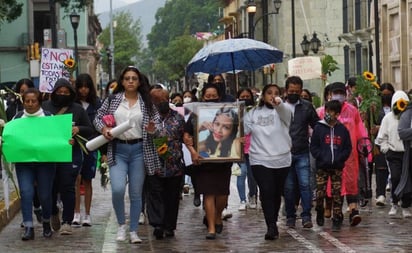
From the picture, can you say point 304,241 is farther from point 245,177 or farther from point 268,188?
point 245,177

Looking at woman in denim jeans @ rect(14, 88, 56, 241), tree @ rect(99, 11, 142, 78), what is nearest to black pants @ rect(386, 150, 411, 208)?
woman in denim jeans @ rect(14, 88, 56, 241)

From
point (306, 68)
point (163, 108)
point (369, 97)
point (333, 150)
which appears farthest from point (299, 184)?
point (306, 68)

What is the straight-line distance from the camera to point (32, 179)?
13.2 metres

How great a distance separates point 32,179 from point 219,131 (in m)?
2.19

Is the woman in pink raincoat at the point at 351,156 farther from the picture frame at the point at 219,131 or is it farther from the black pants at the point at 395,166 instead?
the picture frame at the point at 219,131

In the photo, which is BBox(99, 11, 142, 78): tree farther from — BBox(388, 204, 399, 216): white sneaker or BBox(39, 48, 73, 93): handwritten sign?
BBox(388, 204, 399, 216): white sneaker

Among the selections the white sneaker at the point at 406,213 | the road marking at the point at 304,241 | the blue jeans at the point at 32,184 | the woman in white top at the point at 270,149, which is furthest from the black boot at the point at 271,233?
the white sneaker at the point at 406,213

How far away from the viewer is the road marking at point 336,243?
12.0 m

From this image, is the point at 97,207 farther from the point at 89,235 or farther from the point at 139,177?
the point at 139,177

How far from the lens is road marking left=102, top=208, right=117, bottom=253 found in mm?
12336

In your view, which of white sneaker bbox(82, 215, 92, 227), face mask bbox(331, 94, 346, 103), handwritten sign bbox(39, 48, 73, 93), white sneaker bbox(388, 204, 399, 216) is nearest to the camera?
face mask bbox(331, 94, 346, 103)

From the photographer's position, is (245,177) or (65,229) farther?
(245,177)

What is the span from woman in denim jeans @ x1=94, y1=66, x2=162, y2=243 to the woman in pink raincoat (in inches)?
105

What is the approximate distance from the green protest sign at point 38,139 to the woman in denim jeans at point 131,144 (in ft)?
2.09
